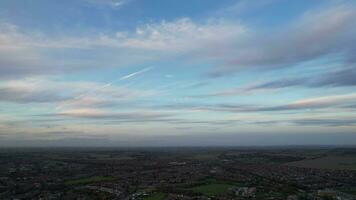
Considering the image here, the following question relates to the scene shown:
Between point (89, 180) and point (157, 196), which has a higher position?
point (89, 180)

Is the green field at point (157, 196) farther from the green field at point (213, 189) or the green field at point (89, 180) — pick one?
the green field at point (89, 180)

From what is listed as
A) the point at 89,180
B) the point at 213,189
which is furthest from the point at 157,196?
the point at 89,180

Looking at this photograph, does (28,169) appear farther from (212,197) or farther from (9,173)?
(212,197)

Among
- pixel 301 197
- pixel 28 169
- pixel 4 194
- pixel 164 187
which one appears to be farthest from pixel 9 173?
pixel 301 197

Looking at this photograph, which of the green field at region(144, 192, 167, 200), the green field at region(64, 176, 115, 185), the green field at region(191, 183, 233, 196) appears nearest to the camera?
the green field at region(144, 192, 167, 200)

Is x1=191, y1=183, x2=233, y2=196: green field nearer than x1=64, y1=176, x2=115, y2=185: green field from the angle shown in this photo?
Yes

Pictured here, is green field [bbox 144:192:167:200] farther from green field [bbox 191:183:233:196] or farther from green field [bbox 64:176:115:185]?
green field [bbox 64:176:115:185]

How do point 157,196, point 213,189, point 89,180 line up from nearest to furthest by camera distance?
point 157,196 → point 213,189 → point 89,180

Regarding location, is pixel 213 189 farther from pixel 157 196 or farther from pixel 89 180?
pixel 89 180

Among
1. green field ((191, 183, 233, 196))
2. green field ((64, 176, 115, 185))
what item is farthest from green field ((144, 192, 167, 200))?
green field ((64, 176, 115, 185))

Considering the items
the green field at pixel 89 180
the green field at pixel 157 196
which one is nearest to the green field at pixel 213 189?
→ the green field at pixel 157 196
